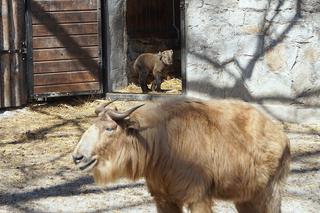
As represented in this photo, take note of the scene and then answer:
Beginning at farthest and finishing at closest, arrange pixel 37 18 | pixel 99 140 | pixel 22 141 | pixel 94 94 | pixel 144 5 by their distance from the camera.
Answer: pixel 144 5 → pixel 94 94 → pixel 37 18 → pixel 22 141 → pixel 99 140

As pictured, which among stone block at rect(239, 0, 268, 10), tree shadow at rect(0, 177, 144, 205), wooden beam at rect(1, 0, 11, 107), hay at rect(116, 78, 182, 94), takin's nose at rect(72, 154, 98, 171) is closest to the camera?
takin's nose at rect(72, 154, 98, 171)

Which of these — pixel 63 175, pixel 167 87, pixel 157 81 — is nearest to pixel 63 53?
pixel 157 81

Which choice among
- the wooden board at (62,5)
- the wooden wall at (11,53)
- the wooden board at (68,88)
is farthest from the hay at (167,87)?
the wooden wall at (11,53)

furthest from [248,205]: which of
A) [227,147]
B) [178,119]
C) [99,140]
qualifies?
[99,140]

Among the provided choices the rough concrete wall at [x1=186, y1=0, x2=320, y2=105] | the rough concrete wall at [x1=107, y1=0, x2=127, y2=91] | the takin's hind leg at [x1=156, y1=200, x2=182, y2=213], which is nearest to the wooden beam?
the rough concrete wall at [x1=107, y1=0, x2=127, y2=91]

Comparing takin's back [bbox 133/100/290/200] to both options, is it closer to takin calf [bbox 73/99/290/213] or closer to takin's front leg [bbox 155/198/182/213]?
takin calf [bbox 73/99/290/213]

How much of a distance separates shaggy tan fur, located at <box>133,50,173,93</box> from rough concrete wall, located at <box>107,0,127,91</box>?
32 cm

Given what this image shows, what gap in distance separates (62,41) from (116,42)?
105cm

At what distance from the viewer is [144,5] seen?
12.3 metres

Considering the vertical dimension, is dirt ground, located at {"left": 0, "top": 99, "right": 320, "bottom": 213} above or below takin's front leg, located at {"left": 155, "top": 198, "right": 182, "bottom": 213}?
below

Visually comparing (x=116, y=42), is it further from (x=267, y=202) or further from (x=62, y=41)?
(x=267, y=202)

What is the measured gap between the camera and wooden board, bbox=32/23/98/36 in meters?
9.52

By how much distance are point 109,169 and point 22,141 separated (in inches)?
155

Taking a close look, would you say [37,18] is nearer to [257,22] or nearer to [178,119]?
[257,22]
